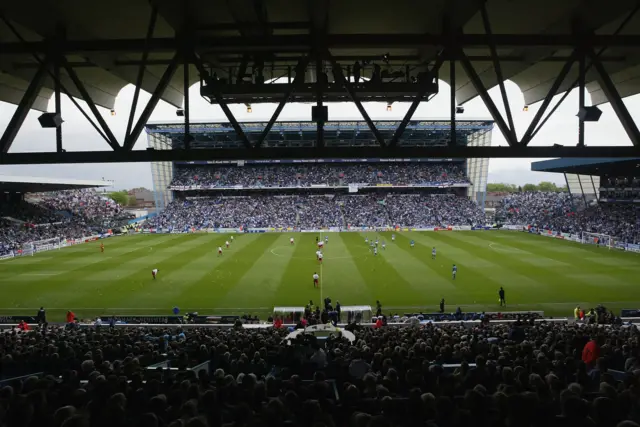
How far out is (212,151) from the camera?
21.5ft

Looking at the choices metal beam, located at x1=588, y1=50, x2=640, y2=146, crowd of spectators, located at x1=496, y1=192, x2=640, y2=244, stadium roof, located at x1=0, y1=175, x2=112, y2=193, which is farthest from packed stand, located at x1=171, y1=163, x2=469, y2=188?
metal beam, located at x1=588, y1=50, x2=640, y2=146

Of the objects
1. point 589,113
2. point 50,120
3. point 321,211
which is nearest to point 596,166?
point 321,211

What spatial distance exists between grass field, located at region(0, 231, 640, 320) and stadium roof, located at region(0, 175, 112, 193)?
13.1 m

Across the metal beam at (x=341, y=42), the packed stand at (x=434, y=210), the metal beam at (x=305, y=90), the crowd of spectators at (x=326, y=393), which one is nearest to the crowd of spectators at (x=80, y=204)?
the packed stand at (x=434, y=210)

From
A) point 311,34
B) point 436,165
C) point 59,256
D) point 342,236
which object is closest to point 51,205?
point 59,256

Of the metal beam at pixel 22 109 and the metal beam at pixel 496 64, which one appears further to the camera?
the metal beam at pixel 22 109

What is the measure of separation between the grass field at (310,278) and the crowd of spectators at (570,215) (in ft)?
23.2

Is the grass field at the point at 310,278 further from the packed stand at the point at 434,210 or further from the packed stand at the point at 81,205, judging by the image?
the packed stand at the point at 81,205

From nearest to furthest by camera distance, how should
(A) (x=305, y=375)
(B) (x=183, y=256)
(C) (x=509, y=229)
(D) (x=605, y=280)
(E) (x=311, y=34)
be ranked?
1. (E) (x=311, y=34)
2. (A) (x=305, y=375)
3. (D) (x=605, y=280)
4. (B) (x=183, y=256)
5. (C) (x=509, y=229)

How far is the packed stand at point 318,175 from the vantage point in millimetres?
74688

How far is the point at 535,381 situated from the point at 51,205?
79.8 meters

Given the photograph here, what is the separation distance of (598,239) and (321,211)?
1575 inches

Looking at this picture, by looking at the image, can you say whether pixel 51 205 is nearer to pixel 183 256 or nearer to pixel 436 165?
pixel 183 256

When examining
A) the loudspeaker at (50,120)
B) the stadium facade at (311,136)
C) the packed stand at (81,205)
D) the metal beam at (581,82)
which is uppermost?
the stadium facade at (311,136)
